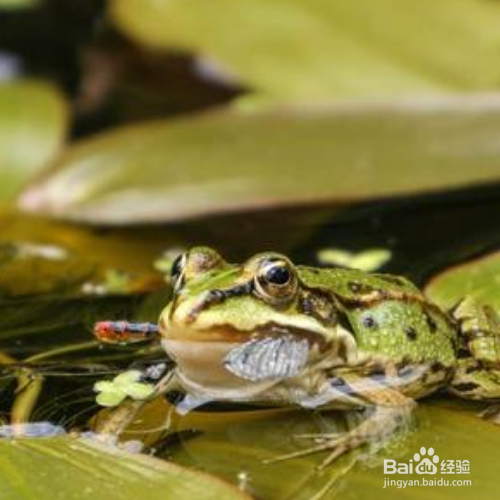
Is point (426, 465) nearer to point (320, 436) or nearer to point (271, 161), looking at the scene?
point (320, 436)

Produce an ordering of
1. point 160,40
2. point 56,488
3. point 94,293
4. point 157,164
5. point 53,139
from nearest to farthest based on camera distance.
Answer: point 56,488, point 94,293, point 157,164, point 53,139, point 160,40

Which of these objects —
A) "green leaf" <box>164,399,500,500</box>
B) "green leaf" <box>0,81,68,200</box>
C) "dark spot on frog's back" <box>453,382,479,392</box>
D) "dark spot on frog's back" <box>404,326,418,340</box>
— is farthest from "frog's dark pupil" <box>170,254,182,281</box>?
"green leaf" <box>0,81,68,200</box>

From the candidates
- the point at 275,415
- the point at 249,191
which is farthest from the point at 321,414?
the point at 249,191

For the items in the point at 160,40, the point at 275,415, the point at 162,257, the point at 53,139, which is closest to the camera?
the point at 275,415

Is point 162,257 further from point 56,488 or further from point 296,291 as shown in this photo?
point 56,488

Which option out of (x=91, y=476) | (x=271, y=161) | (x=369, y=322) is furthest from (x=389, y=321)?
(x=271, y=161)

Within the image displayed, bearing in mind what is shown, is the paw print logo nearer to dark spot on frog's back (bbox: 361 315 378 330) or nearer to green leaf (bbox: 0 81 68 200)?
dark spot on frog's back (bbox: 361 315 378 330)
